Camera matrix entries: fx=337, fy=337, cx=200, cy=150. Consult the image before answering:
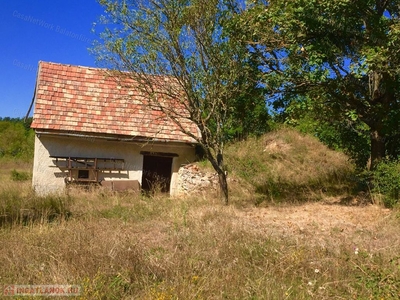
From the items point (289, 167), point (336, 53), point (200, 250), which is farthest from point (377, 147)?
point (200, 250)

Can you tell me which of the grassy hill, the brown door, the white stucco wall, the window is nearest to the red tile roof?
the white stucco wall

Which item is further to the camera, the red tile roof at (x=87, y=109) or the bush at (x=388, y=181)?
the red tile roof at (x=87, y=109)

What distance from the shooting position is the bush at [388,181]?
28.5 feet

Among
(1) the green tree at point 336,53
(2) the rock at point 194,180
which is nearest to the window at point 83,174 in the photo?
(2) the rock at point 194,180

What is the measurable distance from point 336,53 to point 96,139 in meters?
9.11

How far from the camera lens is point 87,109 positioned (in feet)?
45.3

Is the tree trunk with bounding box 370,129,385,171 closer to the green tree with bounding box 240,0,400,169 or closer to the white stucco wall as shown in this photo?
the green tree with bounding box 240,0,400,169

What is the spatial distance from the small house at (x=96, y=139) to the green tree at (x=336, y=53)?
498 cm

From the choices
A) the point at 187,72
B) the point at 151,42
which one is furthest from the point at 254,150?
the point at 151,42

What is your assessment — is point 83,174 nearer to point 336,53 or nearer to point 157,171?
point 157,171

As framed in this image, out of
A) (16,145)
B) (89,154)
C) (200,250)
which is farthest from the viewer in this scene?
(16,145)

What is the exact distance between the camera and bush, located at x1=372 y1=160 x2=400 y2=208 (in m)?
8.70

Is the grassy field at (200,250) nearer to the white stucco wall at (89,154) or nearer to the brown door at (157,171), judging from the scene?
the white stucco wall at (89,154)

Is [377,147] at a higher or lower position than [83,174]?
higher
